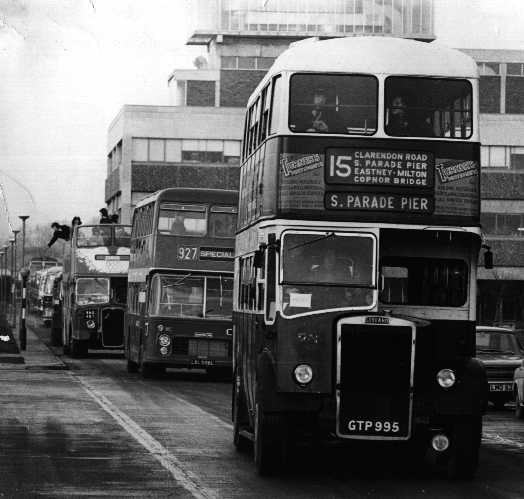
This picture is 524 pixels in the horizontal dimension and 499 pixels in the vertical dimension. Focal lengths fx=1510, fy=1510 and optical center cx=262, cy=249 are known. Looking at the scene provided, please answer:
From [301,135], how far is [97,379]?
70.1 feet

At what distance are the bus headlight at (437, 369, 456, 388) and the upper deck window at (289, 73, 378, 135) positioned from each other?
8.27ft

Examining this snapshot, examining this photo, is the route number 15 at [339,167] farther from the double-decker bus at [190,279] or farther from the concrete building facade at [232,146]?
the concrete building facade at [232,146]

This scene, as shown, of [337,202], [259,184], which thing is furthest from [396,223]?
[259,184]

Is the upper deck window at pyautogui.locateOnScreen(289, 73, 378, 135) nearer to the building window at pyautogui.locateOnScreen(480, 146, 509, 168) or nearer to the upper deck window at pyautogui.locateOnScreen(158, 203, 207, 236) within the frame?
the upper deck window at pyautogui.locateOnScreen(158, 203, 207, 236)

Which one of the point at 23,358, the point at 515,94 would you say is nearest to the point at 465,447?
the point at 23,358

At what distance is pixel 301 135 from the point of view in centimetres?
1498

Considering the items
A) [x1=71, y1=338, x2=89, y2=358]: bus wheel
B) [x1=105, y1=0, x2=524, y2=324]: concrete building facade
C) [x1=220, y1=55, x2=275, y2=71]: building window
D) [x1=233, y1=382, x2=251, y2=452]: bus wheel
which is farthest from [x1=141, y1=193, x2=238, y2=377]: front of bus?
[x1=220, y1=55, x2=275, y2=71]: building window

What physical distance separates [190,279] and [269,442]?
20597mm

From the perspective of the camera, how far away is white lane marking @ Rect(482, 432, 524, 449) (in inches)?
782

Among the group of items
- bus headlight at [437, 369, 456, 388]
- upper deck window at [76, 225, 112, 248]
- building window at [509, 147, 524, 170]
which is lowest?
bus headlight at [437, 369, 456, 388]

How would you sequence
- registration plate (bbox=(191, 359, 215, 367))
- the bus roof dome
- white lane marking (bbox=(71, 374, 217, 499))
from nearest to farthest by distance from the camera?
white lane marking (bbox=(71, 374, 217, 499)) → the bus roof dome → registration plate (bbox=(191, 359, 215, 367))

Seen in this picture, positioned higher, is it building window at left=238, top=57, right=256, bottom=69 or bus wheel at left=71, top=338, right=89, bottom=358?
building window at left=238, top=57, right=256, bottom=69

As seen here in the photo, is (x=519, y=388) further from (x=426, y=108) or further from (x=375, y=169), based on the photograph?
(x=375, y=169)

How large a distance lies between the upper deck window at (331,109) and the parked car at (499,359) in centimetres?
1306
